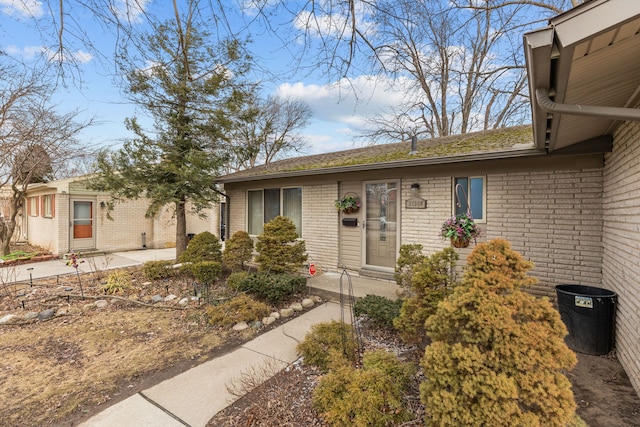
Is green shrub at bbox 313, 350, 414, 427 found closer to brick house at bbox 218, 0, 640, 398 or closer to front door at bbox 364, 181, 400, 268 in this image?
brick house at bbox 218, 0, 640, 398

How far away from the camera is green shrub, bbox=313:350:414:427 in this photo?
2.18m

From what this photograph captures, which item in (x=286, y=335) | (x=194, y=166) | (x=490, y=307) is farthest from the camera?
(x=194, y=166)

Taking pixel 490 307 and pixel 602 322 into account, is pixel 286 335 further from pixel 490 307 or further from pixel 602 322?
pixel 602 322

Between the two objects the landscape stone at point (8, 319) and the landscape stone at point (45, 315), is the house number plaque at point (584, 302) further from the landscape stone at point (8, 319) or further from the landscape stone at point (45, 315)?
the landscape stone at point (8, 319)

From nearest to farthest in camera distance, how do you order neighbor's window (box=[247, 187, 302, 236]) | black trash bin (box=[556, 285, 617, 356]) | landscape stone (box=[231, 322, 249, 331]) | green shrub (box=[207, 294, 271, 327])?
black trash bin (box=[556, 285, 617, 356]), landscape stone (box=[231, 322, 249, 331]), green shrub (box=[207, 294, 271, 327]), neighbor's window (box=[247, 187, 302, 236])

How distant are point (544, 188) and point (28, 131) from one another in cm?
1263

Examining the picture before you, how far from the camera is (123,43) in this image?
2701 mm

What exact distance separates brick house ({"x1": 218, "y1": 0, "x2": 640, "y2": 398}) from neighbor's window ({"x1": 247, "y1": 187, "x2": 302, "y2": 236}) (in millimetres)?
32

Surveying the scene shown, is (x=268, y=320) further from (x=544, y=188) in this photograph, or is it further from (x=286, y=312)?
(x=544, y=188)

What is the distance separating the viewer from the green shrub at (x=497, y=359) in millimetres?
1750

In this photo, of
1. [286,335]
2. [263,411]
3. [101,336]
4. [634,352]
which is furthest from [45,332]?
[634,352]

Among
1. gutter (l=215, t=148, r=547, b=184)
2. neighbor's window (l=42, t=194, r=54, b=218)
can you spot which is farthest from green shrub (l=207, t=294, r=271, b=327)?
neighbor's window (l=42, t=194, r=54, b=218)

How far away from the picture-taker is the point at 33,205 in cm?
1338

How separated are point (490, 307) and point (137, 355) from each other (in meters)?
3.83
